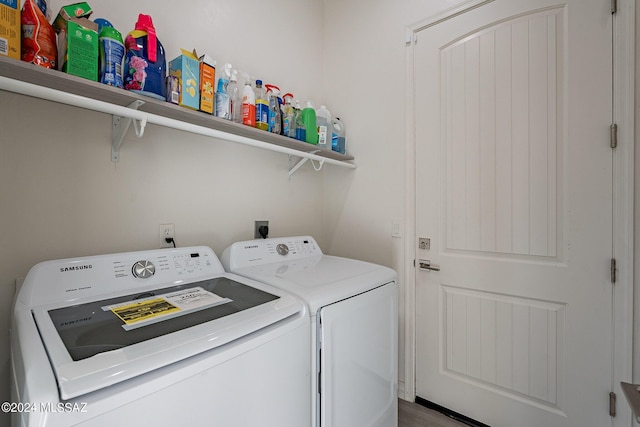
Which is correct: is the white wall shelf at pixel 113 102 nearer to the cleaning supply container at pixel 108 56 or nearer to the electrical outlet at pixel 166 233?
the cleaning supply container at pixel 108 56

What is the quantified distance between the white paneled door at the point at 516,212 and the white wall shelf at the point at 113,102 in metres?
1.07

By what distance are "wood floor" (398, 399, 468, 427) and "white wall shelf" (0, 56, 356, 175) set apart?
1764 millimetres

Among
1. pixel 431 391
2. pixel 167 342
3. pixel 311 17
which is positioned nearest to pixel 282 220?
pixel 167 342

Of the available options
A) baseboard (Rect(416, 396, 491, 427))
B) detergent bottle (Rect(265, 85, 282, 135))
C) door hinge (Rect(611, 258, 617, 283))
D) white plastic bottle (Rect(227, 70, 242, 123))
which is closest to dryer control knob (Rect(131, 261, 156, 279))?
white plastic bottle (Rect(227, 70, 242, 123))

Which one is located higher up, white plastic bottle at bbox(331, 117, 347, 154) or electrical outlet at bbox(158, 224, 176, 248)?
white plastic bottle at bbox(331, 117, 347, 154)

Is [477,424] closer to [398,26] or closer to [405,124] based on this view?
[405,124]

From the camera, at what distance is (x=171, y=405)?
2.14 ft

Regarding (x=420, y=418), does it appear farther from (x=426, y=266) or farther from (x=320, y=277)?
(x=320, y=277)

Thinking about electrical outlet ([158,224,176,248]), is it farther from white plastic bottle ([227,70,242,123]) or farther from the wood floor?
the wood floor

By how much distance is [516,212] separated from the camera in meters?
1.53

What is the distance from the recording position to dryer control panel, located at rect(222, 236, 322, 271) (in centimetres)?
143

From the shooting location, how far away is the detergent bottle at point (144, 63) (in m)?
1.06

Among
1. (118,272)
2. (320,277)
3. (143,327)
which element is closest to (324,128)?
(320,277)

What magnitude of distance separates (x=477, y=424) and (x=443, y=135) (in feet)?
5.71
